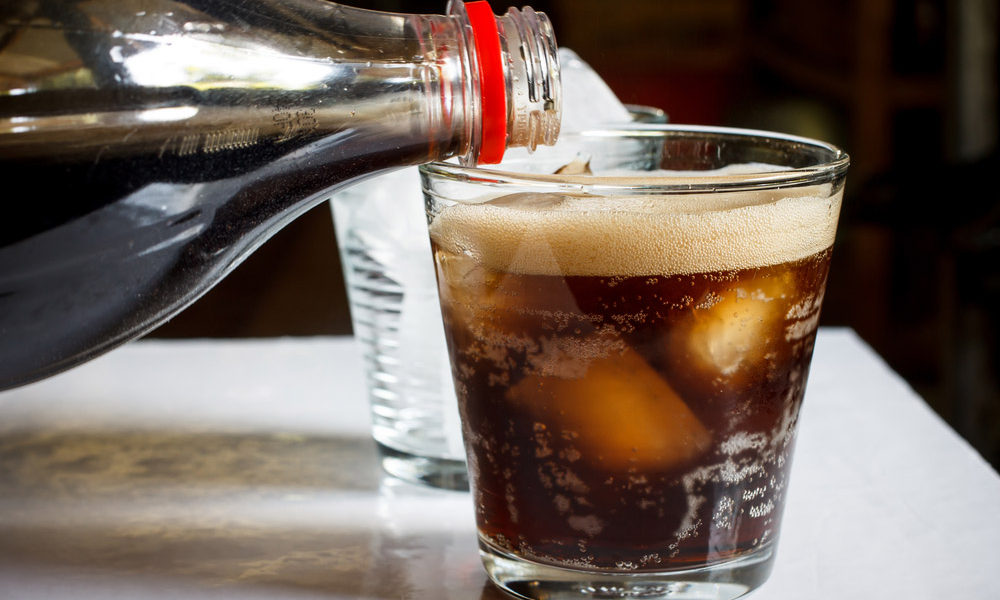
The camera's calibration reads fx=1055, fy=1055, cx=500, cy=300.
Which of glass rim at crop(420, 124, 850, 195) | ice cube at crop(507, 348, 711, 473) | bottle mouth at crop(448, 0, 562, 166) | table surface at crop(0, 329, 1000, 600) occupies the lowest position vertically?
table surface at crop(0, 329, 1000, 600)

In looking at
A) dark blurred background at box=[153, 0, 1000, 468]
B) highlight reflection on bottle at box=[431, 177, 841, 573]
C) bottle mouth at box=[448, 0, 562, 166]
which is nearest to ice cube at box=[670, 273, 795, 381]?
highlight reflection on bottle at box=[431, 177, 841, 573]

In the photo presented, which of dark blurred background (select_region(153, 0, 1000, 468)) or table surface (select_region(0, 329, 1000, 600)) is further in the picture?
dark blurred background (select_region(153, 0, 1000, 468))

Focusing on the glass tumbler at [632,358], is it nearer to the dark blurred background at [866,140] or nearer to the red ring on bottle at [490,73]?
the red ring on bottle at [490,73]

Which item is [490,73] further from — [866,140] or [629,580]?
[866,140]

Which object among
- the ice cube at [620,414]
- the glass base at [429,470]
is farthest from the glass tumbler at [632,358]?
the glass base at [429,470]

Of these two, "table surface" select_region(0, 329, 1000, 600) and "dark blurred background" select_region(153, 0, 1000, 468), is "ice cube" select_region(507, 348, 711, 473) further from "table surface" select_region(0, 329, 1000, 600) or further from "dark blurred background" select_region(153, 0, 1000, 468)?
"dark blurred background" select_region(153, 0, 1000, 468)

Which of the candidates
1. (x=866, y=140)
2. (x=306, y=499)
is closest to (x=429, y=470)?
(x=306, y=499)
